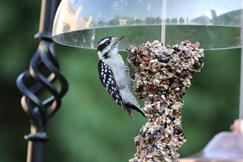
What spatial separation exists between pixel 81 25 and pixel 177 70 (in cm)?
29

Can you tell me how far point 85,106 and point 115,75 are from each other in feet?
8.88

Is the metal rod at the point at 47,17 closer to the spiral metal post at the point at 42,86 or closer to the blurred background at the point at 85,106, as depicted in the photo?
the spiral metal post at the point at 42,86

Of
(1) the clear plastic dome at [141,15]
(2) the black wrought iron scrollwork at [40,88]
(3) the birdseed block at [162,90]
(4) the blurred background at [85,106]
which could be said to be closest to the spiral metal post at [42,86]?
(2) the black wrought iron scrollwork at [40,88]

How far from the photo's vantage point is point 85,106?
4594 millimetres

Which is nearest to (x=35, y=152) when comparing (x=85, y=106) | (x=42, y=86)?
(x=42, y=86)

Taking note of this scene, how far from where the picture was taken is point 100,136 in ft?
15.1

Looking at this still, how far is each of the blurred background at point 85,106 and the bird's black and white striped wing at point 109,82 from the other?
254 cm

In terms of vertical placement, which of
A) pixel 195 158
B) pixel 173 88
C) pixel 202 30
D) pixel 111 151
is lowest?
pixel 111 151

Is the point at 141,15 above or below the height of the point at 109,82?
above

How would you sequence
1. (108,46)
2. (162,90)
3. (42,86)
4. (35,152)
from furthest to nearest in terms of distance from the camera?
1. (42,86)
2. (35,152)
3. (108,46)
4. (162,90)

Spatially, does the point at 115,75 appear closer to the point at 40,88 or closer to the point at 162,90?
the point at 162,90

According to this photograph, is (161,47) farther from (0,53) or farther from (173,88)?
(0,53)

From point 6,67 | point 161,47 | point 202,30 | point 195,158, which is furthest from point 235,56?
point 161,47

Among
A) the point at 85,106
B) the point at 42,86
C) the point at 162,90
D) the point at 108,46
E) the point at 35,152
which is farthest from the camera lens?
the point at 85,106
